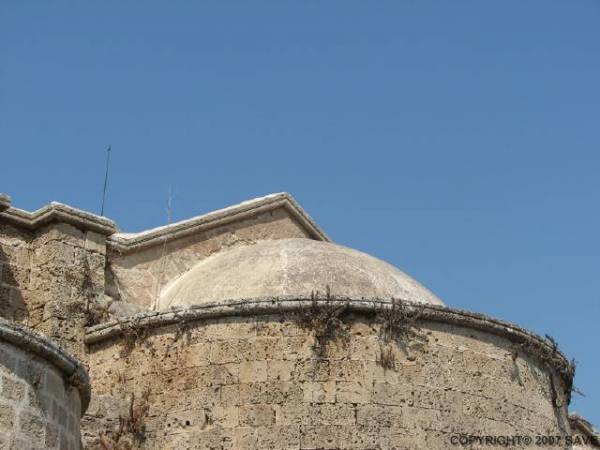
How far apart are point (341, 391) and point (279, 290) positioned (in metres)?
1.52

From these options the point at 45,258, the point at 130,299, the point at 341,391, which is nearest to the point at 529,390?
the point at 341,391

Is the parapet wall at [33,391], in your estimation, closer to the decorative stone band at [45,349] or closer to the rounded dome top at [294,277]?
the decorative stone band at [45,349]

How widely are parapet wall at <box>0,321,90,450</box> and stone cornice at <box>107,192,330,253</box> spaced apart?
469cm

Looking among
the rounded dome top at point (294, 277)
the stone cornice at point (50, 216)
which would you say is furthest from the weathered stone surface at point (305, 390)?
the stone cornice at point (50, 216)

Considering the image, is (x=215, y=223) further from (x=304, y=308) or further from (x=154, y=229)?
(x=304, y=308)

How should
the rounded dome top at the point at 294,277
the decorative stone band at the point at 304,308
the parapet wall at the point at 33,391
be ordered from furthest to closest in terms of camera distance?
the rounded dome top at the point at 294,277 < the decorative stone band at the point at 304,308 < the parapet wall at the point at 33,391

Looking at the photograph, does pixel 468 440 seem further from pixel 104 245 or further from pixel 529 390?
pixel 104 245

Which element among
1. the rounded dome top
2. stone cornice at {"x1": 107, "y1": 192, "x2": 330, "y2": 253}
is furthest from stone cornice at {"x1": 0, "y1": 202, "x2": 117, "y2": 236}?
the rounded dome top

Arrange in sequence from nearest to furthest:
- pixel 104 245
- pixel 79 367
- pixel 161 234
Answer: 1. pixel 79 367
2. pixel 104 245
3. pixel 161 234

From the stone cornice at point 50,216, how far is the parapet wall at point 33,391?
408 centimetres

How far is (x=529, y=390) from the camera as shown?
427 inches

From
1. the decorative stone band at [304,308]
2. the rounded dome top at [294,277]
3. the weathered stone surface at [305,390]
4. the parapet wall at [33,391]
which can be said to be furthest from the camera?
the rounded dome top at [294,277]

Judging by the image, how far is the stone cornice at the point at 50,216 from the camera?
11.6 metres

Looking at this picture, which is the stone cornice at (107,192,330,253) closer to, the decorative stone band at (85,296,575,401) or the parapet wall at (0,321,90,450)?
the decorative stone band at (85,296,575,401)
